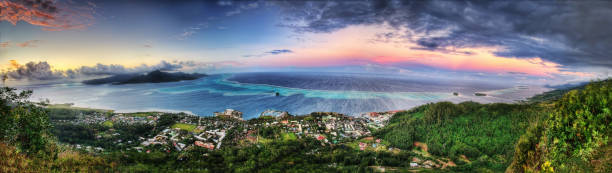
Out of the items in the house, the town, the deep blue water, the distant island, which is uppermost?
the distant island

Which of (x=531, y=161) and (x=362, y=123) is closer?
(x=531, y=161)

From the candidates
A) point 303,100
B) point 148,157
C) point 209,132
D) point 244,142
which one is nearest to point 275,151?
point 244,142

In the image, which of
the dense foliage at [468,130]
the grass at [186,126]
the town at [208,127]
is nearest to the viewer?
the town at [208,127]

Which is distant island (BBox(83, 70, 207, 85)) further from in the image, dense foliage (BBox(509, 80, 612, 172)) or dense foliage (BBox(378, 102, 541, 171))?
dense foliage (BBox(509, 80, 612, 172))

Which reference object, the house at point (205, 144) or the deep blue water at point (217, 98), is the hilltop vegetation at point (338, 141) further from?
the deep blue water at point (217, 98)

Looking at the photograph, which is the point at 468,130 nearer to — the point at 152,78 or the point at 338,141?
the point at 338,141

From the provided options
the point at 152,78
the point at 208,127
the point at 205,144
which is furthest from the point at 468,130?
the point at 152,78

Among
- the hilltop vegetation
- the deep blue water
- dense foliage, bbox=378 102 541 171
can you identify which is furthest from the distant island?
dense foliage, bbox=378 102 541 171

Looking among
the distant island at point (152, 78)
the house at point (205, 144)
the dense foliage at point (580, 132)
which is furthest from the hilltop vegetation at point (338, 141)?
the distant island at point (152, 78)

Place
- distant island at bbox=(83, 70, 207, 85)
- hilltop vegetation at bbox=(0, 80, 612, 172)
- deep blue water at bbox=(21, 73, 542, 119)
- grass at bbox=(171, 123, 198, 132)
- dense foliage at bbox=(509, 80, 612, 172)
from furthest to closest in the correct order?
distant island at bbox=(83, 70, 207, 85)
deep blue water at bbox=(21, 73, 542, 119)
grass at bbox=(171, 123, 198, 132)
hilltop vegetation at bbox=(0, 80, 612, 172)
dense foliage at bbox=(509, 80, 612, 172)

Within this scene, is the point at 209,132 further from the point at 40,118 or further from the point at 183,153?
the point at 40,118

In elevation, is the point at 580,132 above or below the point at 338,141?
above
